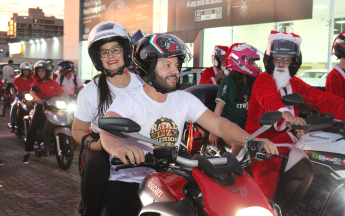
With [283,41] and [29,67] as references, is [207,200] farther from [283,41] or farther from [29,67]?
[29,67]

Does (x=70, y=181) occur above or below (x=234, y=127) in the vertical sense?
below

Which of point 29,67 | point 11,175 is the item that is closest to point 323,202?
point 11,175

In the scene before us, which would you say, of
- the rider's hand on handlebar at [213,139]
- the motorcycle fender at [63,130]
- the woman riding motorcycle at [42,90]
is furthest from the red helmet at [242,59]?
the woman riding motorcycle at [42,90]

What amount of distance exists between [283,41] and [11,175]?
553 centimetres

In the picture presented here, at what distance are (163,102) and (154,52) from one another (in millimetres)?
398

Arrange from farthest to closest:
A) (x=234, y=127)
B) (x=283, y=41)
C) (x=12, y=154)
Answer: (x=12, y=154)
(x=283, y=41)
(x=234, y=127)

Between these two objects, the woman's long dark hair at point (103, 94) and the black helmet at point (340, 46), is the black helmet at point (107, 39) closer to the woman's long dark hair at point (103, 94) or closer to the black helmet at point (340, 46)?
the woman's long dark hair at point (103, 94)

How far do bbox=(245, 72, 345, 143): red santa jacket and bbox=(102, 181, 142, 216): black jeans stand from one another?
4.87 feet

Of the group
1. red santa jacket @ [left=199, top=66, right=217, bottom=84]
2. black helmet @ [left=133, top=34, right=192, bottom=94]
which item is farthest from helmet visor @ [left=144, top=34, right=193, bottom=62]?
red santa jacket @ [left=199, top=66, right=217, bottom=84]

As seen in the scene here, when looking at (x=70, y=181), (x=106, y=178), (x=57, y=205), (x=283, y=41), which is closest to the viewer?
(x=106, y=178)

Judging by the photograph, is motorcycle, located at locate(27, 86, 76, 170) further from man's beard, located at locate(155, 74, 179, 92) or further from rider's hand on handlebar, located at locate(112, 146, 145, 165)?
rider's hand on handlebar, located at locate(112, 146, 145, 165)

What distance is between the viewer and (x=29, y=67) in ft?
40.1

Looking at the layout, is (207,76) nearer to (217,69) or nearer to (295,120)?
(217,69)

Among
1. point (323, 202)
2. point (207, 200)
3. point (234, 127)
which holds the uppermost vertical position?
point (234, 127)
